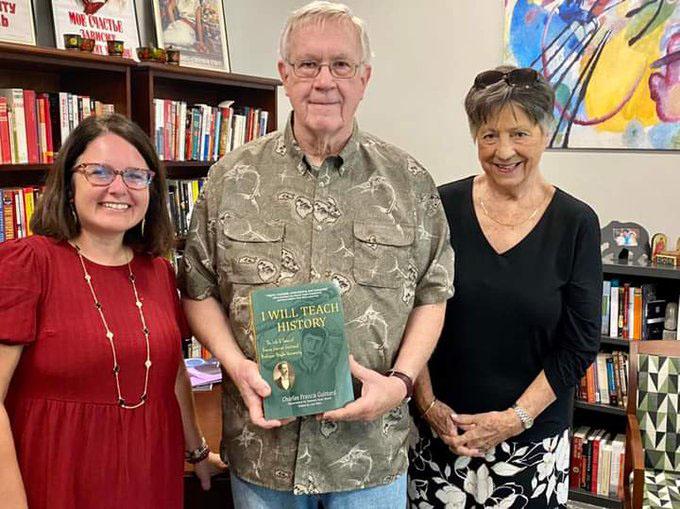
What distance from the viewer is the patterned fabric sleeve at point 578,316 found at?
5.69 feet

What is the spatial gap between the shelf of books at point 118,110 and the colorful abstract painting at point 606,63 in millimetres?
1310

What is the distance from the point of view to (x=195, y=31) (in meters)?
3.68

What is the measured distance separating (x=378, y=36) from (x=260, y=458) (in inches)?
125

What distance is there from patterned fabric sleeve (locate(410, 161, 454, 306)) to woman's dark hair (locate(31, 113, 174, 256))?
52 centimetres

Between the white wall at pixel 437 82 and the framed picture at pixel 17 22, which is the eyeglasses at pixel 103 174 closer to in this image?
the framed picture at pixel 17 22

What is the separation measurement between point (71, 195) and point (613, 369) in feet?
8.48

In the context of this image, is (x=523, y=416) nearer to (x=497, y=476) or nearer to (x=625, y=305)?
(x=497, y=476)

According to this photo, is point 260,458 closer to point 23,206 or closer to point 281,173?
point 281,173

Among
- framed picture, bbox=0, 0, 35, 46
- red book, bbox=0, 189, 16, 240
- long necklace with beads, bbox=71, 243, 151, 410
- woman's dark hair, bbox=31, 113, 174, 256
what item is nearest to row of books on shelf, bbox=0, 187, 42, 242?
red book, bbox=0, 189, 16, 240

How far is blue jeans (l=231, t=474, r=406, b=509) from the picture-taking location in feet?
4.82

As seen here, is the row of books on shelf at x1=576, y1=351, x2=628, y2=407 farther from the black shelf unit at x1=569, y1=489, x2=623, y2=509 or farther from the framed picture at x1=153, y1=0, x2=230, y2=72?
the framed picture at x1=153, y1=0, x2=230, y2=72

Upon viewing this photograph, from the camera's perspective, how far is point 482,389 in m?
1.77

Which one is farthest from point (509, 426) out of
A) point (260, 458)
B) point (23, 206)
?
point (23, 206)

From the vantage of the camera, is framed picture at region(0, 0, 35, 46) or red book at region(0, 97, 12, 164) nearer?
red book at region(0, 97, 12, 164)
